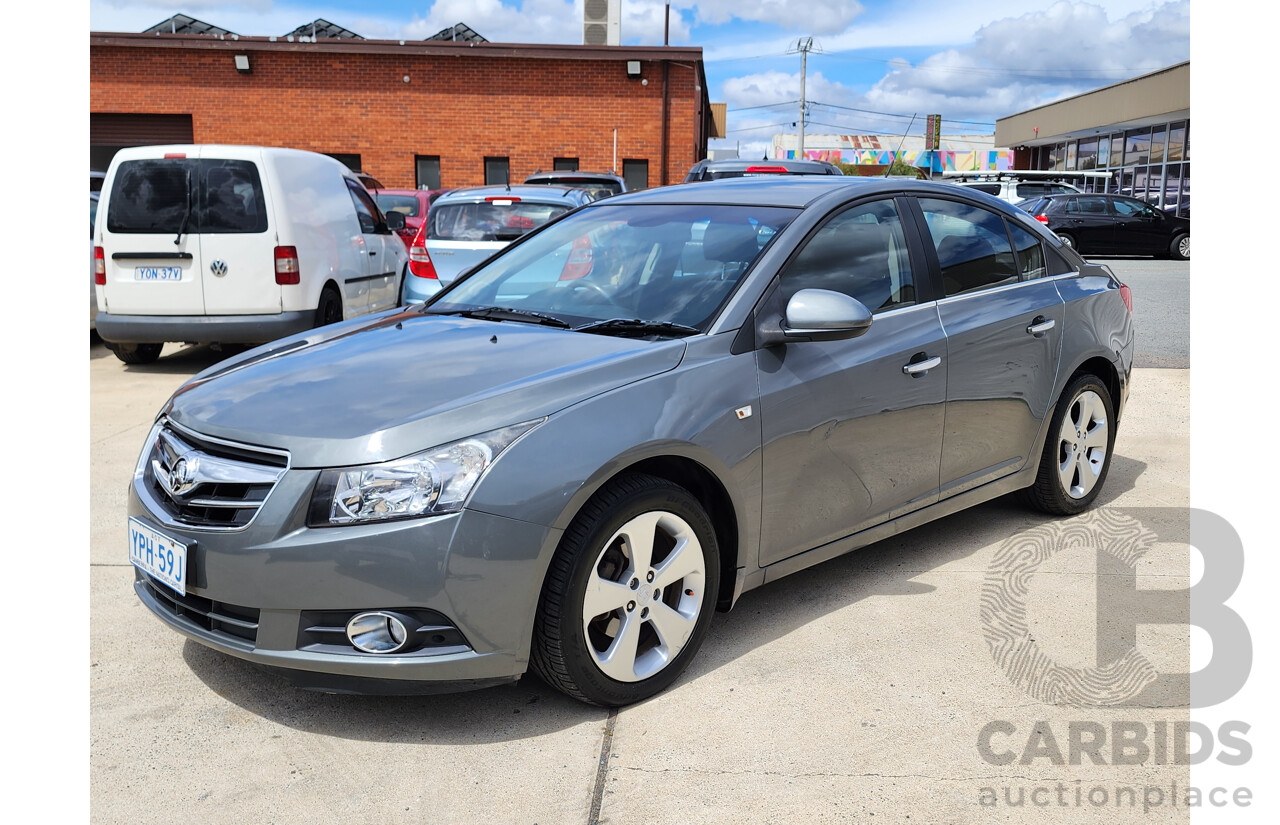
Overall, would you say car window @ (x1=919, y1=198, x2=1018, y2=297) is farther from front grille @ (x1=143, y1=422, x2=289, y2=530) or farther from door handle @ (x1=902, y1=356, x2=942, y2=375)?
front grille @ (x1=143, y1=422, x2=289, y2=530)

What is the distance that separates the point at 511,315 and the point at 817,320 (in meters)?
1.17

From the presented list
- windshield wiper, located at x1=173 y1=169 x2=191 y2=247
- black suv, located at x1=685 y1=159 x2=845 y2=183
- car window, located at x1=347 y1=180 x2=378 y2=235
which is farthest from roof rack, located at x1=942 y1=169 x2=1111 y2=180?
windshield wiper, located at x1=173 y1=169 x2=191 y2=247

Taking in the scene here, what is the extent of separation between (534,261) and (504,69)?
68.8ft

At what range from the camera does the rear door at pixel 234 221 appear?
8688 mm

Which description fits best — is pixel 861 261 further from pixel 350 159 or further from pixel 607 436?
pixel 350 159

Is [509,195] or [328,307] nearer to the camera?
[509,195]

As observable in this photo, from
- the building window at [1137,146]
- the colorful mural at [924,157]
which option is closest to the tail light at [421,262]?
the building window at [1137,146]

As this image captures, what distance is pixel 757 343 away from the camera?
3.54m

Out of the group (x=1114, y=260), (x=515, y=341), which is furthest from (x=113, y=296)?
(x=1114, y=260)

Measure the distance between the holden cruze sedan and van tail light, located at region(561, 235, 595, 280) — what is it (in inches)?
0.7

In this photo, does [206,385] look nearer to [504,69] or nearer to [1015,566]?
[1015,566]

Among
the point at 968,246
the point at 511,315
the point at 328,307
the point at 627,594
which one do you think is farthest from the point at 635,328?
the point at 328,307

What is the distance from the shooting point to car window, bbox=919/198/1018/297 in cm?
438

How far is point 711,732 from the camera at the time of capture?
10.3 ft
